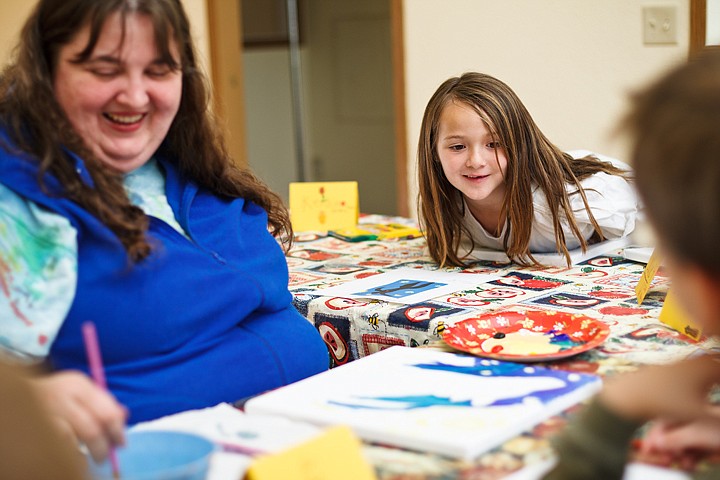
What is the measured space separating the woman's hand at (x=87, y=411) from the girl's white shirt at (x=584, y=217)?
126cm

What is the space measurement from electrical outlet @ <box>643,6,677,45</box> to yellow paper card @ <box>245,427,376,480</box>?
2.39 meters

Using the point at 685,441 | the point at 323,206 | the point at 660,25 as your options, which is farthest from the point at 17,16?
the point at 685,441

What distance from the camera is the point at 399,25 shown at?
3.41 m

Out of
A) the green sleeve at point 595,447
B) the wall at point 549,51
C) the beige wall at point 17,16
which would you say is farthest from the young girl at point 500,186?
the beige wall at point 17,16

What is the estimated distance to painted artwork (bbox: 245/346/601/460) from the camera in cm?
92

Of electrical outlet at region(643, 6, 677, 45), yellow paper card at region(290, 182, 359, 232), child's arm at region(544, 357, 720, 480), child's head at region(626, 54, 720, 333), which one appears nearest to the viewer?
child's head at region(626, 54, 720, 333)

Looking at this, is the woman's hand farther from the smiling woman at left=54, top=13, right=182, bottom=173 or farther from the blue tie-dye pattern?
the smiling woman at left=54, top=13, right=182, bottom=173

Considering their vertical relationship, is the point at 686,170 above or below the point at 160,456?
above

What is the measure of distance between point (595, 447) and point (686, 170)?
0.84 feet

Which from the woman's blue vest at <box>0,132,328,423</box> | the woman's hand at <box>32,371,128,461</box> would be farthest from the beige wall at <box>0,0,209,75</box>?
the woman's hand at <box>32,371,128,461</box>

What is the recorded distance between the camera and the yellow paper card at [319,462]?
0.79 m

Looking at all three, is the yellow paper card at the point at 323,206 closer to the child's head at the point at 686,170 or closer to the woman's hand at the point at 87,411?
the woman's hand at the point at 87,411

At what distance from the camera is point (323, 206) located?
243 cm

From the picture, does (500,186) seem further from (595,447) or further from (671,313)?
(595,447)
